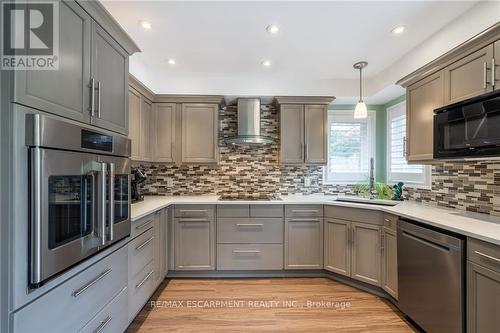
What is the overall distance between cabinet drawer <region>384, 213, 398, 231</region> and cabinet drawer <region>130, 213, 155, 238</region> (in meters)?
2.26

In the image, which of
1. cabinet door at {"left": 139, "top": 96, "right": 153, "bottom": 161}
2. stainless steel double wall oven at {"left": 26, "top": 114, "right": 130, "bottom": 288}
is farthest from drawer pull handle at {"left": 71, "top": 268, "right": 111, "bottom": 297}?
cabinet door at {"left": 139, "top": 96, "right": 153, "bottom": 161}

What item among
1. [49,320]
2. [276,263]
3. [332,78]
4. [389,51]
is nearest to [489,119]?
[389,51]

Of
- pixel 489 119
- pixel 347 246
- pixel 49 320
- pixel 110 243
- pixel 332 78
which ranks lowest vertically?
A: pixel 347 246

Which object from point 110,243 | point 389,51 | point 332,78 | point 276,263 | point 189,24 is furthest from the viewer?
point 332,78

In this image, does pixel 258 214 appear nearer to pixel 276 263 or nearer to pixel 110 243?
pixel 276 263

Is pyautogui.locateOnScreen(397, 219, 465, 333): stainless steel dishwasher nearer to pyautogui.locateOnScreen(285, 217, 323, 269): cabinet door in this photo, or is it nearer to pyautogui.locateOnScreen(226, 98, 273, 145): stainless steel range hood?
pyautogui.locateOnScreen(285, 217, 323, 269): cabinet door

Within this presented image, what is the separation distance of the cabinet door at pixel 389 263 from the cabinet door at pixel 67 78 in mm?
2611

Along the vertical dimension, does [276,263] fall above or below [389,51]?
below

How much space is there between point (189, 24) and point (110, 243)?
6.04ft

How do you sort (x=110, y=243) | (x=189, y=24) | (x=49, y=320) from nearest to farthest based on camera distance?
(x=49, y=320), (x=110, y=243), (x=189, y=24)

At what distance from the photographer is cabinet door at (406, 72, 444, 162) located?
82.4 inches

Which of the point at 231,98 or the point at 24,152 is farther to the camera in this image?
the point at 231,98

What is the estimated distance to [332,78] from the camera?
10.8 feet

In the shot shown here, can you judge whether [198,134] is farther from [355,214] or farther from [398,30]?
[398,30]
